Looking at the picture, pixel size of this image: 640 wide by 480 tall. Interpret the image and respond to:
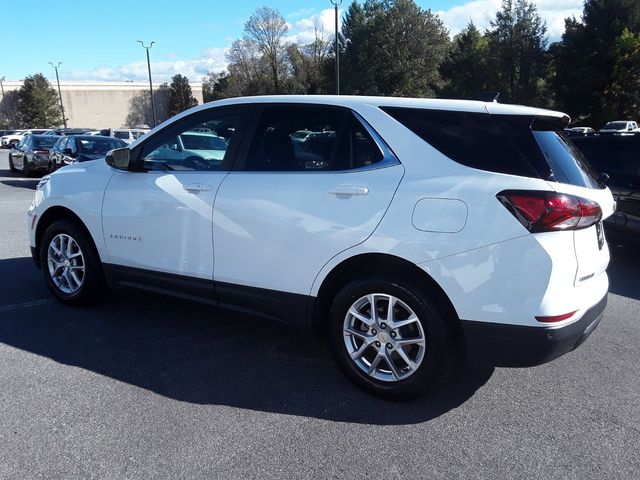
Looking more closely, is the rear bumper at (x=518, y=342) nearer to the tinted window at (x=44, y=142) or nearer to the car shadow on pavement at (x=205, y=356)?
the car shadow on pavement at (x=205, y=356)

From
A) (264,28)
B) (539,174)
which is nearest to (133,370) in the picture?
(539,174)

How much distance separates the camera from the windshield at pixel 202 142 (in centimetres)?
418

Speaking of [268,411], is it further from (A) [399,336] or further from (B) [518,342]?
(B) [518,342]

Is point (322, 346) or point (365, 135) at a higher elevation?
point (365, 135)

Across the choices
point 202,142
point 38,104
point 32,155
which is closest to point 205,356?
point 202,142

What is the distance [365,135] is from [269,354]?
1752 millimetres

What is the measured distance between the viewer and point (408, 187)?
10.5 feet

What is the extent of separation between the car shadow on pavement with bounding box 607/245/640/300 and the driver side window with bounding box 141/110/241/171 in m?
4.28

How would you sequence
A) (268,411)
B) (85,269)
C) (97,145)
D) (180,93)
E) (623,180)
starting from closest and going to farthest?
(268,411) < (85,269) < (623,180) < (97,145) < (180,93)

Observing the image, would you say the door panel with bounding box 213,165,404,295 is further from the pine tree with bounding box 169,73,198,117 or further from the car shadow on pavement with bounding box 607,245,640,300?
the pine tree with bounding box 169,73,198,117

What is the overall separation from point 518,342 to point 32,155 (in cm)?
2032

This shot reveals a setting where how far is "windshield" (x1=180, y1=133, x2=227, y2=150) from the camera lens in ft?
13.7

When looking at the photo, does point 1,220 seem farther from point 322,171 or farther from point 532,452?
point 532,452

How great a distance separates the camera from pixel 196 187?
4.00 m
